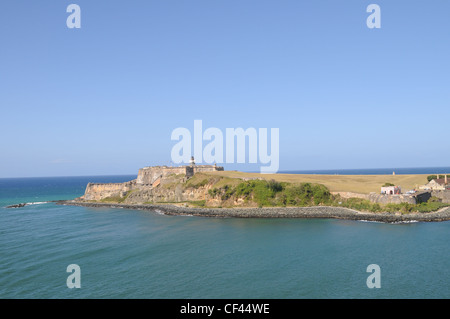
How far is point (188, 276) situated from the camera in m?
23.8

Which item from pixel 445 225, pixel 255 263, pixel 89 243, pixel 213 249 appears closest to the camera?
pixel 255 263

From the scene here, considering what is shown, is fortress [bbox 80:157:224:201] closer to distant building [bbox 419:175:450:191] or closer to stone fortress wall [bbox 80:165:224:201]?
stone fortress wall [bbox 80:165:224:201]

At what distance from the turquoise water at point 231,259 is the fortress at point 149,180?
30.9 metres

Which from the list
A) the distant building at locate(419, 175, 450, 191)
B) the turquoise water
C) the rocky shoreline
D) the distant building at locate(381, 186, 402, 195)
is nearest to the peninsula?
the rocky shoreline

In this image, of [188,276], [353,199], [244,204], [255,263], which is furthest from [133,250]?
[353,199]

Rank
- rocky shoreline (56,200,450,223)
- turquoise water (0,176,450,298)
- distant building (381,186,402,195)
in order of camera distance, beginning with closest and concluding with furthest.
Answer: turquoise water (0,176,450,298)
rocky shoreline (56,200,450,223)
distant building (381,186,402,195)

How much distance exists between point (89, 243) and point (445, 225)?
142ft

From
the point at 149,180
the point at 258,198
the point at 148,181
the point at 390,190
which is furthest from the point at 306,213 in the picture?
the point at 148,181

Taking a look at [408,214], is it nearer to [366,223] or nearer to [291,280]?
[366,223]

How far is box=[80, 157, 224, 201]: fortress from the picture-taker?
75.6 meters

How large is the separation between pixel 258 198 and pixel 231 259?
29.3m

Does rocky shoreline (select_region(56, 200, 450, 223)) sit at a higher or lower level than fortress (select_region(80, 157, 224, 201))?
lower

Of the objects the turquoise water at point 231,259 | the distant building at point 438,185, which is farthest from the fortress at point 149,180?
the distant building at point 438,185

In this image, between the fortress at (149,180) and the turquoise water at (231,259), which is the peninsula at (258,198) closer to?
the fortress at (149,180)
